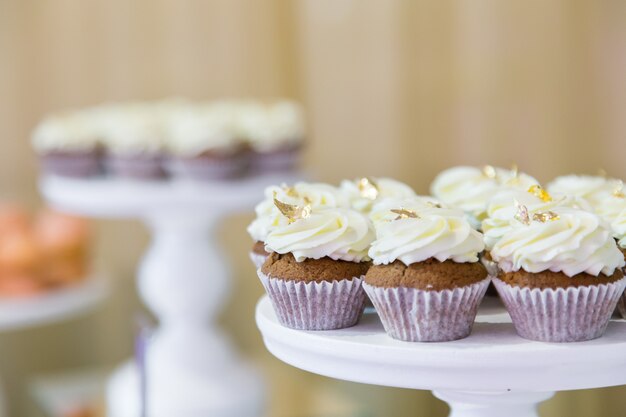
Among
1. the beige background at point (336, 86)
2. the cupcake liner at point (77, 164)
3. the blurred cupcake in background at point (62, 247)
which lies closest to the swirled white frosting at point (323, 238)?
the beige background at point (336, 86)

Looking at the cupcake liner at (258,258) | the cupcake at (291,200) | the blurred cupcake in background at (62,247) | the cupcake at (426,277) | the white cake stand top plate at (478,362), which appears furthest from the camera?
the blurred cupcake in background at (62,247)

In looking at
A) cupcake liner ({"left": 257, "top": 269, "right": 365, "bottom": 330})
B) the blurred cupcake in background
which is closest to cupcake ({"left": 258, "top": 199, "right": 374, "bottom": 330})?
cupcake liner ({"left": 257, "top": 269, "right": 365, "bottom": 330})

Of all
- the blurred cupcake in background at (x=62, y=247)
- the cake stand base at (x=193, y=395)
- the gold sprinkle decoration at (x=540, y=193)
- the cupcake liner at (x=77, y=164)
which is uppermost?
the gold sprinkle decoration at (x=540, y=193)

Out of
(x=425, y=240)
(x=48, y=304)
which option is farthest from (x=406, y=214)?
(x=48, y=304)

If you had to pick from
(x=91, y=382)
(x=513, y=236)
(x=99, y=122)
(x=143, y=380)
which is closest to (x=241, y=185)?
(x=99, y=122)

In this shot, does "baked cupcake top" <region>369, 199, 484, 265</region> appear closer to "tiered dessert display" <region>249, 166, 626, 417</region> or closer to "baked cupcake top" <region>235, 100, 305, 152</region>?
"tiered dessert display" <region>249, 166, 626, 417</region>

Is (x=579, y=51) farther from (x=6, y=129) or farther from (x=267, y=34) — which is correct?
(x=6, y=129)

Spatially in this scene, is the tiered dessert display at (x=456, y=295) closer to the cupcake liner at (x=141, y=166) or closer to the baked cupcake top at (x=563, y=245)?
the baked cupcake top at (x=563, y=245)
